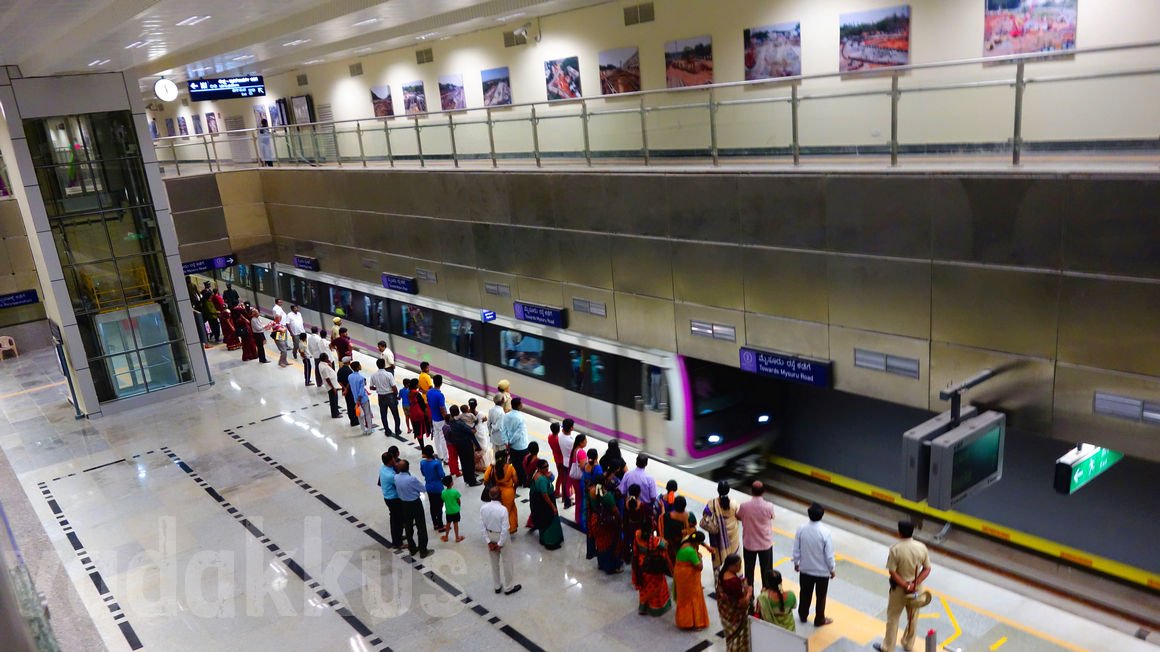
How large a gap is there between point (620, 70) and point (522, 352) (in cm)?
682

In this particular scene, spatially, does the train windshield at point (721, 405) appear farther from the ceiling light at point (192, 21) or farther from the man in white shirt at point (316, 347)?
the ceiling light at point (192, 21)

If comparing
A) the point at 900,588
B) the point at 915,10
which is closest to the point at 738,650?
the point at 900,588

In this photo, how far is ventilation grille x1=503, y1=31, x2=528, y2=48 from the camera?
66.5 feet

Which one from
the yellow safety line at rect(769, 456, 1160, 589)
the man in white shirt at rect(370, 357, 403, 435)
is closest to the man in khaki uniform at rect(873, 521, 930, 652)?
the yellow safety line at rect(769, 456, 1160, 589)

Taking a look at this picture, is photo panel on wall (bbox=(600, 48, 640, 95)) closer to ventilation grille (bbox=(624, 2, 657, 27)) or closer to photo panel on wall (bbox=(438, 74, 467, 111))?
ventilation grille (bbox=(624, 2, 657, 27))

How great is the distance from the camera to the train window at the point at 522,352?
50.2ft

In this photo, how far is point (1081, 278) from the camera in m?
7.78

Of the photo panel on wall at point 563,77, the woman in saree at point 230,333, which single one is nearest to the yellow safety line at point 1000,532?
the photo panel on wall at point 563,77

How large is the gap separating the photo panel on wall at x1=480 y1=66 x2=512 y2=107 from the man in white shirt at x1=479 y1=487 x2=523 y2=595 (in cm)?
1454

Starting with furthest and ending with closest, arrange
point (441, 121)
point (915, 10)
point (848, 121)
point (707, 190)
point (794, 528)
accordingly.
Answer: point (441, 121) → point (915, 10) → point (707, 190) → point (794, 528) → point (848, 121)

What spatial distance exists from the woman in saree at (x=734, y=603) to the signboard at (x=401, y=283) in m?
12.9

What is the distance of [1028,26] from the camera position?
1108 cm

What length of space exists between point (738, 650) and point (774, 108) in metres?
6.68

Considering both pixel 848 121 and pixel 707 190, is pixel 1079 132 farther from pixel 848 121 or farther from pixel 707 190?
pixel 707 190
